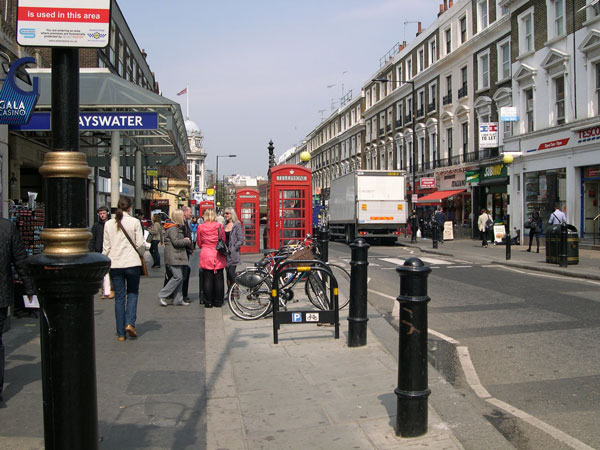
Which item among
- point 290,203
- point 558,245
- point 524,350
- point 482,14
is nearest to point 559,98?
point 482,14

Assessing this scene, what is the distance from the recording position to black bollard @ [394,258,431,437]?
3.91 meters

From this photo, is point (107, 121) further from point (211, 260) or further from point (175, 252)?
point (211, 260)

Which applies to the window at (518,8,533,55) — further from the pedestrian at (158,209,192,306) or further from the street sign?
the pedestrian at (158,209,192,306)

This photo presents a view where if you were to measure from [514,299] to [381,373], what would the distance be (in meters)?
5.74

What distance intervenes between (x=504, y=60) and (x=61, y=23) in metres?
31.0

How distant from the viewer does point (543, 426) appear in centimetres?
432

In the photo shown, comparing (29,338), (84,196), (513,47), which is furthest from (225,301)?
(513,47)

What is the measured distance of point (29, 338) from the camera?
7.24 metres

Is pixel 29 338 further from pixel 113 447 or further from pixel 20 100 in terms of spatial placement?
pixel 113 447

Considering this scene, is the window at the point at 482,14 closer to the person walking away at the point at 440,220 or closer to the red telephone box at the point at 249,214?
the person walking away at the point at 440,220

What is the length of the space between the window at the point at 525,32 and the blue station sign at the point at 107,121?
2172 centimetres

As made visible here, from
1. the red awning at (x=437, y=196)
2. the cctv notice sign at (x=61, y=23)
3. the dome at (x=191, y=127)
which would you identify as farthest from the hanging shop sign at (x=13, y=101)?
the dome at (x=191, y=127)

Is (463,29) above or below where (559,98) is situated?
above

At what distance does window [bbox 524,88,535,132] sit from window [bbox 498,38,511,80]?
2.51 meters
